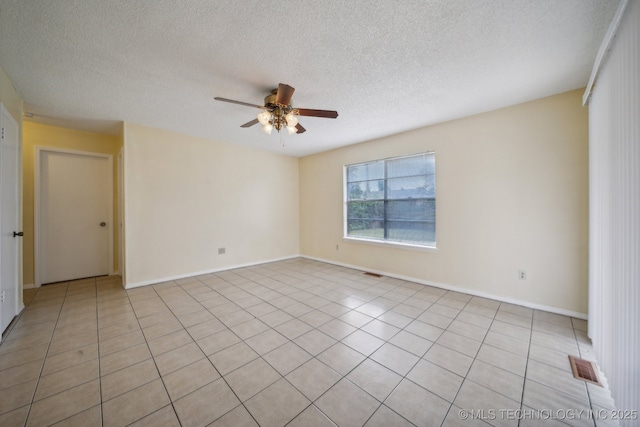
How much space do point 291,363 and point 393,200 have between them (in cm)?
321

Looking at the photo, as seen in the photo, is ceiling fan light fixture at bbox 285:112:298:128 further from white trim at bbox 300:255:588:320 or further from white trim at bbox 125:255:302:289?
white trim at bbox 125:255:302:289

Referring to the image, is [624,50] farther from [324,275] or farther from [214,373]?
[324,275]

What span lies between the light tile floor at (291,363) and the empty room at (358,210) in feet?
0.06

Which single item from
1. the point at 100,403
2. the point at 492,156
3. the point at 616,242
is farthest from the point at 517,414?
the point at 492,156

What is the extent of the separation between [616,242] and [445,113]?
2.31 meters

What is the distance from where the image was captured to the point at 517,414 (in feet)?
4.52

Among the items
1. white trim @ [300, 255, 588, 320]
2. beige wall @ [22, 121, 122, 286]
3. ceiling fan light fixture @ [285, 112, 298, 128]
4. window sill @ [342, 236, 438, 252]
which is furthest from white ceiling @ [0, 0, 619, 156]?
white trim @ [300, 255, 588, 320]

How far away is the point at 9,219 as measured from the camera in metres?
2.36

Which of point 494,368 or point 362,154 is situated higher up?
point 362,154

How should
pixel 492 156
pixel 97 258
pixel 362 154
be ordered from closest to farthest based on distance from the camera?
pixel 492 156 < pixel 97 258 < pixel 362 154

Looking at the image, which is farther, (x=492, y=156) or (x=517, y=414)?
(x=492, y=156)

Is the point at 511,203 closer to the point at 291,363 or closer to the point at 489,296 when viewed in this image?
the point at 489,296

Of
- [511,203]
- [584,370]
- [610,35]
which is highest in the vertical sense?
[610,35]

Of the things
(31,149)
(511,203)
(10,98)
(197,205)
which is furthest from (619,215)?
(31,149)
